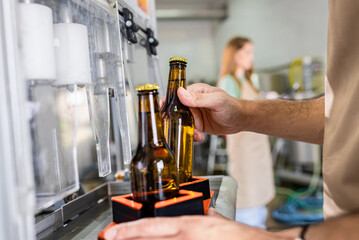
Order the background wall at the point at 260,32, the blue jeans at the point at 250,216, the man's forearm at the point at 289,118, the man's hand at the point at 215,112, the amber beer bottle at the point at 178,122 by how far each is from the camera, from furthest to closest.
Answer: the background wall at the point at 260,32 < the blue jeans at the point at 250,216 < the man's forearm at the point at 289,118 < the man's hand at the point at 215,112 < the amber beer bottle at the point at 178,122

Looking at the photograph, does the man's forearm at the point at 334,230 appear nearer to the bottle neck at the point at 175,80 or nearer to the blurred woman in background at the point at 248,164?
the bottle neck at the point at 175,80

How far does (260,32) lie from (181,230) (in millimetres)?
5001

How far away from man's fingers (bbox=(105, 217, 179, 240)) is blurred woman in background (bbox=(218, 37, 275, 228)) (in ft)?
6.65

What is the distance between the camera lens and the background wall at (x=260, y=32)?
3750 millimetres

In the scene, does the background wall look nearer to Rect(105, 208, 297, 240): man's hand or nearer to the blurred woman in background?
the blurred woman in background

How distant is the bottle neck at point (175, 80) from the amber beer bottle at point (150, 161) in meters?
0.18

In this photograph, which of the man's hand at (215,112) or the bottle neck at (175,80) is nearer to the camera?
the bottle neck at (175,80)

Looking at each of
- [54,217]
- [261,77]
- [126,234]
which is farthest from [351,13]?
[261,77]

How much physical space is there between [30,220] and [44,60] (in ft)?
0.78

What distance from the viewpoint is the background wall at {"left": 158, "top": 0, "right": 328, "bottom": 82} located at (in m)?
3.75

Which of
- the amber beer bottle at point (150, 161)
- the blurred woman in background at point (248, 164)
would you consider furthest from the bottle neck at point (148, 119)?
the blurred woman in background at point (248, 164)

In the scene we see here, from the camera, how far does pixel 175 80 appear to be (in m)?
0.67

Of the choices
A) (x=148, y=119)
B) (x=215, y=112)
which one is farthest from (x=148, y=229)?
(x=215, y=112)

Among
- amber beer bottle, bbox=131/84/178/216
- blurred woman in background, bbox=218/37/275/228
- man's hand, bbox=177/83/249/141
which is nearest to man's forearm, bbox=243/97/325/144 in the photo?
man's hand, bbox=177/83/249/141
